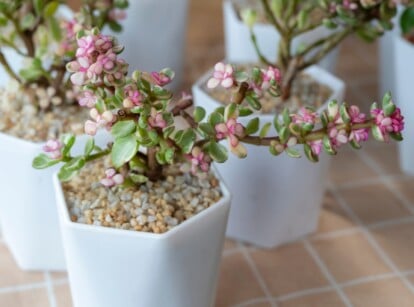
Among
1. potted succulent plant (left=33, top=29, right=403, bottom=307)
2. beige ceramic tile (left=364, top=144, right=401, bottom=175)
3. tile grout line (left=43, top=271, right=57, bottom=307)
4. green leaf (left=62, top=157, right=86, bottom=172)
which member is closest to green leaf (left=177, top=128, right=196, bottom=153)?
potted succulent plant (left=33, top=29, right=403, bottom=307)

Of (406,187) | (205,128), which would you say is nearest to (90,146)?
(205,128)

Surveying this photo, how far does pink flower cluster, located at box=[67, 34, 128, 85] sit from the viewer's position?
629 mm

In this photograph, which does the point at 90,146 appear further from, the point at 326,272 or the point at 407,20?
the point at 407,20

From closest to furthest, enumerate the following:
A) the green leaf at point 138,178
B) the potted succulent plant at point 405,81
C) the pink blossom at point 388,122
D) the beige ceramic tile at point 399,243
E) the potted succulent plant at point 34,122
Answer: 1. the pink blossom at point 388,122
2. the green leaf at point 138,178
3. the potted succulent plant at point 34,122
4. the beige ceramic tile at point 399,243
5. the potted succulent plant at point 405,81

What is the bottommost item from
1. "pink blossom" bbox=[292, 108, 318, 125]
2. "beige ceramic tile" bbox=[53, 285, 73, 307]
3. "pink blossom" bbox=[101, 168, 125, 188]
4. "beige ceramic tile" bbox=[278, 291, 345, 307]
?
"beige ceramic tile" bbox=[278, 291, 345, 307]

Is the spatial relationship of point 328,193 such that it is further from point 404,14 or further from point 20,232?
point 20,232

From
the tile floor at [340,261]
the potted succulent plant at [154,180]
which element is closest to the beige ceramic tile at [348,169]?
the tile floor at [340,261]

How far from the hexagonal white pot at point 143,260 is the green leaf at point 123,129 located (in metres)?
0.09

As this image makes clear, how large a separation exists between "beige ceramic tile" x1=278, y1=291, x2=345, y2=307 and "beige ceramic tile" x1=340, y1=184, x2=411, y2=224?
18cm

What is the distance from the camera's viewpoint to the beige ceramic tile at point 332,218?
1.00 m

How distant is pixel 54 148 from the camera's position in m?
0.71

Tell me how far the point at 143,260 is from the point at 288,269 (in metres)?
0.29

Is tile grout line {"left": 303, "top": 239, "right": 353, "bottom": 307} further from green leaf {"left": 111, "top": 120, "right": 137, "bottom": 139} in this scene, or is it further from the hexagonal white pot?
green leaf {"left": 111, "top": 120, "right": 137, "bottom": 139}

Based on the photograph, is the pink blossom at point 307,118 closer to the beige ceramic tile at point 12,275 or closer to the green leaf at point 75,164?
the green leaf at point 75,164
